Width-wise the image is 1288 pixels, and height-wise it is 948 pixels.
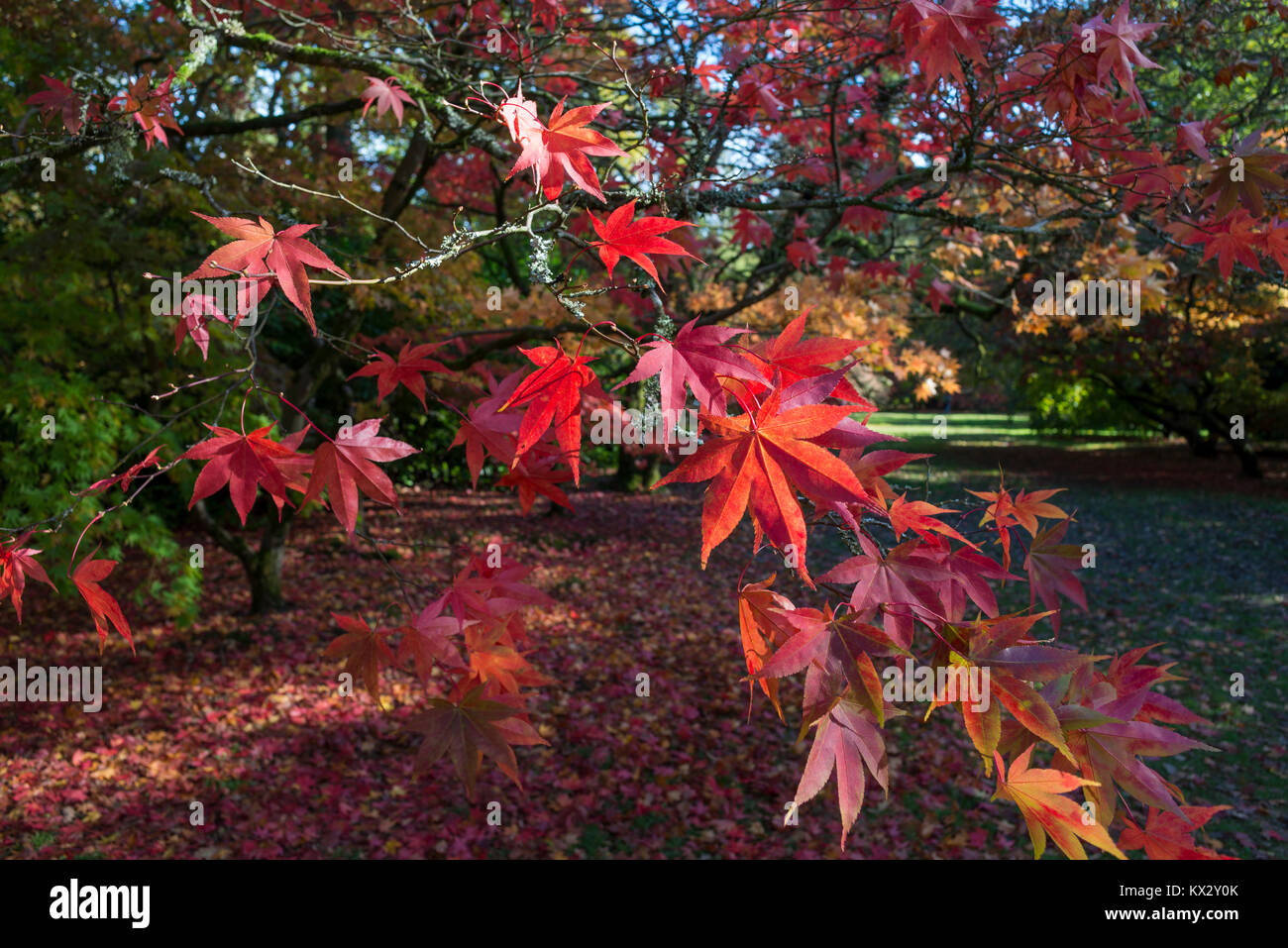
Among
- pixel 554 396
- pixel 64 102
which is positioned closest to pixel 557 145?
pixel 554 396

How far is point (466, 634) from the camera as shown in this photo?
2027mm

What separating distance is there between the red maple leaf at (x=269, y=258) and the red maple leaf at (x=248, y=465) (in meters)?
0.33

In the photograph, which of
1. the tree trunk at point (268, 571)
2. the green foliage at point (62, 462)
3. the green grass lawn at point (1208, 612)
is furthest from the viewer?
the tree trunk at point (268, 571)

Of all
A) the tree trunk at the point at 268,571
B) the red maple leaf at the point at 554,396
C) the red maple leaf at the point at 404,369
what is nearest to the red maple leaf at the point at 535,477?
the red maple leaf at the point at 404,369

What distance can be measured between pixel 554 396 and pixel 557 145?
0.56 m

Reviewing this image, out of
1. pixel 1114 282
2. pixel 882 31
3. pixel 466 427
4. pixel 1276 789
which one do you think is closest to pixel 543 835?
pixel 466 427

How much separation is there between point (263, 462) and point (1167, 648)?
23.3ft

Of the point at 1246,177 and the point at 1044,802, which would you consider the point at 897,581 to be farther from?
the point at 1246,177

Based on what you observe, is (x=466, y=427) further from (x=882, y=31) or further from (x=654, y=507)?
(x=654, y=507)

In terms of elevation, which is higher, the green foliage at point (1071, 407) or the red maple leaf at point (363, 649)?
the green foliage at point (1071, 407)

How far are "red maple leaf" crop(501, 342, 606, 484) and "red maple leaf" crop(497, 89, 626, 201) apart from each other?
1.18ft

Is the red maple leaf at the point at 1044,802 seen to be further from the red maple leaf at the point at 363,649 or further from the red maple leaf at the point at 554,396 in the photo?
the red maple leaf at the point at 363,649

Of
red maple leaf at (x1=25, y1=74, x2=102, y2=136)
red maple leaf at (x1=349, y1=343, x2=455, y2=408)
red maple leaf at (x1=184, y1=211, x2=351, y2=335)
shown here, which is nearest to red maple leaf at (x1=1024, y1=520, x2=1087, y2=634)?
red maple leaf at (x1=349, y1=343, x2=455, y2=408)

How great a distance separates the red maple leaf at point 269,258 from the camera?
1.39 meters
